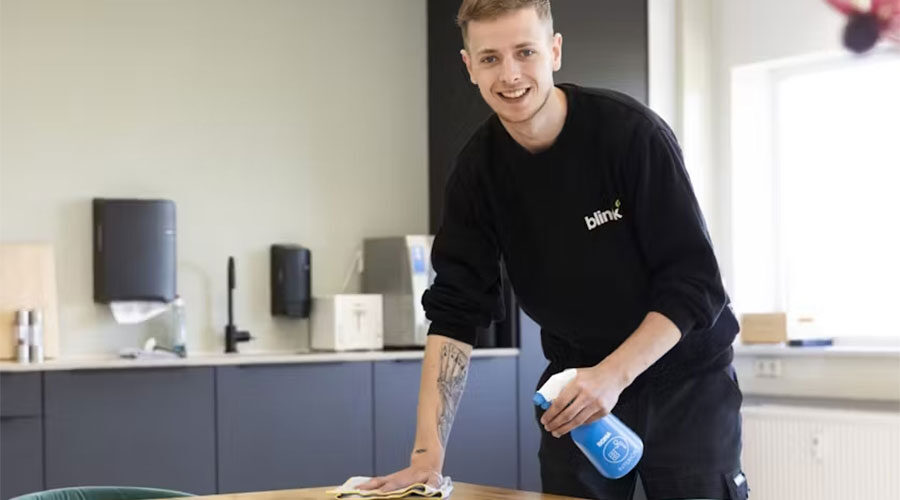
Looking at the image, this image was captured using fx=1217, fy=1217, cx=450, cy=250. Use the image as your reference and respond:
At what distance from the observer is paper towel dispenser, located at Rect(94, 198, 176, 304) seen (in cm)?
406

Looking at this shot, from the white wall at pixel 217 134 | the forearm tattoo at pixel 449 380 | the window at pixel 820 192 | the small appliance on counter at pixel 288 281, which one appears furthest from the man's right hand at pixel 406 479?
the window at pixel 820 192

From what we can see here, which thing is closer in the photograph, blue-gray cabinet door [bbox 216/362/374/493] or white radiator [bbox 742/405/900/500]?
blue-gray cabinet door [bbox 216/362/374/493]

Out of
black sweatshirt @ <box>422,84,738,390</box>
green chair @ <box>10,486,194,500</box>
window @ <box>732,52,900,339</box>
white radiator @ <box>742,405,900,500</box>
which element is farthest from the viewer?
window @ <box>732,52,900,339</box>

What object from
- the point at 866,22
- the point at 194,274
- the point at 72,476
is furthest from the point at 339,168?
the point at 866,22

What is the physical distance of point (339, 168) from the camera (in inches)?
190

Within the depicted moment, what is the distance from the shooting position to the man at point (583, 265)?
1.85 m

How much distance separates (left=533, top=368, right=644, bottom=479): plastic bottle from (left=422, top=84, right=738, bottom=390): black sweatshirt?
20 centimetres

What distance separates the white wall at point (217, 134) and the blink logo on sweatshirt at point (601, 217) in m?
2.58

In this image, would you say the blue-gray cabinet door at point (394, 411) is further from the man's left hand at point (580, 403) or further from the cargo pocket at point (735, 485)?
the man's left hand at point (580, 403)

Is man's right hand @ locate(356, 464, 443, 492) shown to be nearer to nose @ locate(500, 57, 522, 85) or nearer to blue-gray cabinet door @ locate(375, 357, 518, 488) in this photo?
nose @ locate(500, 57, 522, 85)

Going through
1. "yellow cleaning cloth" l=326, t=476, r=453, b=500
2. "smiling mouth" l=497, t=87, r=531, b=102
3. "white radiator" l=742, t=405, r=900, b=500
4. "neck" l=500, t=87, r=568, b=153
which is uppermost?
"smiling mouth" l=497, t=87, r=531, b=102

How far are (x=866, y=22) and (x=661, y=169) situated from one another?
4.19ft

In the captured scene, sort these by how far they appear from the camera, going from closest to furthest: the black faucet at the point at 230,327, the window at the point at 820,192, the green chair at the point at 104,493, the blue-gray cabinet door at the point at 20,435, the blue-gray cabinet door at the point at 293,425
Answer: the green chair at the point at 104,493 → the blue-gray cabinet door at the point at 20,435 → the blue-gray cabinet door at the point at 293,425 → the black faucet at the point at 230,327 → the window at the point at 820,192

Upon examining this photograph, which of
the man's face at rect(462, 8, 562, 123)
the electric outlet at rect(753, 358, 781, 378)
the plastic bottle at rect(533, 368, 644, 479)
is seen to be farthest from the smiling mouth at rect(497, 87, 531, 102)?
the electric outlet at rect(753, 358, 781, 378)
